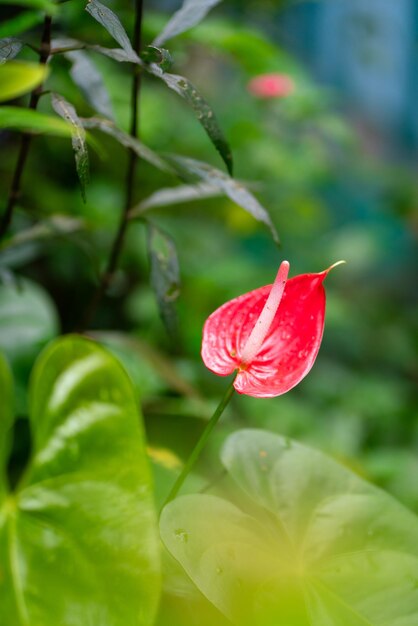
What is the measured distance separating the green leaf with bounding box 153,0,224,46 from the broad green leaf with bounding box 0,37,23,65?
142 millimetres

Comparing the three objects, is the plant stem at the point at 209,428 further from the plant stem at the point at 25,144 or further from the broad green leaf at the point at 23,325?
the broad green leaf at the point at 23,325

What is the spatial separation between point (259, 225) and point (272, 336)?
1.30 metres

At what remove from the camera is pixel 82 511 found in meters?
0.37

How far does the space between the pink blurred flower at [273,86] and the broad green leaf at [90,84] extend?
2.99 feet

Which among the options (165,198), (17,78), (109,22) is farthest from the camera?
(165,198)

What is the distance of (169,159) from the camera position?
538mm

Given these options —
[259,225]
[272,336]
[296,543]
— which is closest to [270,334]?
[272,336]

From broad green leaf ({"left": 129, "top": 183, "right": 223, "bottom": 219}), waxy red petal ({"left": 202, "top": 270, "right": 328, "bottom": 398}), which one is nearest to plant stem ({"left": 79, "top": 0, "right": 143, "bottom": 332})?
broad green leaf ({"left": 129, "top": 183, "right": 223, "bottom": 219})

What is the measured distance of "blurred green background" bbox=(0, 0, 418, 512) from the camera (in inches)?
32.6

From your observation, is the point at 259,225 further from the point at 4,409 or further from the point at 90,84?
the point at 4,409

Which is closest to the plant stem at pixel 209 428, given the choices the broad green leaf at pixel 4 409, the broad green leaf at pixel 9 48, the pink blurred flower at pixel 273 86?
the broad green leaf at pixel 4 409

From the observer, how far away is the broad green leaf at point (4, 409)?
0.42 metres

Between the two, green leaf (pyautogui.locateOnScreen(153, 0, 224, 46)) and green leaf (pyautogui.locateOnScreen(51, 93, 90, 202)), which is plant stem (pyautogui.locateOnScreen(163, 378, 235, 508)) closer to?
green leaf (pyautogui.locateOnScreen(51, 93, 90, 202))

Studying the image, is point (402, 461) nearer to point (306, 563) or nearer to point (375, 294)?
point (306, 563)
